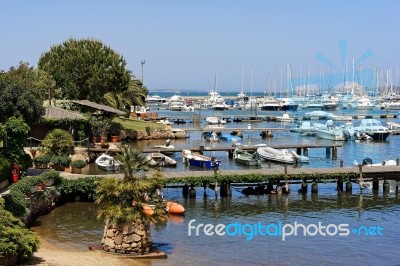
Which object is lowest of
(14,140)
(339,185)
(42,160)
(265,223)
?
(265,223)

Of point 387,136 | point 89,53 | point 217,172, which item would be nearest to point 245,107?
point 387,136

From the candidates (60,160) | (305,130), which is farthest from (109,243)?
(305,130)

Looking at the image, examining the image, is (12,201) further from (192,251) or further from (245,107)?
(245,107)

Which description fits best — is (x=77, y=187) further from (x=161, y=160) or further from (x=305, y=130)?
(x=305, y=130)

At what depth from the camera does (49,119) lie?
67.4m

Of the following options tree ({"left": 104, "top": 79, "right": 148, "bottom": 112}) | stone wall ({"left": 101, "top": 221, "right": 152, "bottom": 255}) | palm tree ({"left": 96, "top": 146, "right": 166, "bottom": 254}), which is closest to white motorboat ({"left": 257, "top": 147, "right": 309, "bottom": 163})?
tree ({"left": 104, "top": 79, "right": 148, "bottom": 112})

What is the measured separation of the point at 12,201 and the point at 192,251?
9771 millimetres

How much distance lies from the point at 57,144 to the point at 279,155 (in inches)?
976

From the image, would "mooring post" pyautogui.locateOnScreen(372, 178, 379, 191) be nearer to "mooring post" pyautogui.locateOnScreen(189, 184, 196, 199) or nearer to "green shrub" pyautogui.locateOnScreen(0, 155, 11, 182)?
"mooring post" pyautogui.locateOnScreen(189, 184, 196, 199)

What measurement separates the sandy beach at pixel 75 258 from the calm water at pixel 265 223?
123cm

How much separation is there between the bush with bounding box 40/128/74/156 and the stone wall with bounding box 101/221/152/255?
25.4 meters

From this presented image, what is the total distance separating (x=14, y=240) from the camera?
88.7 ft

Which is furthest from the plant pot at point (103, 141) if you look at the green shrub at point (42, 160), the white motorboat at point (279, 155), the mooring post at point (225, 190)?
the mooring post at point (225, 190)

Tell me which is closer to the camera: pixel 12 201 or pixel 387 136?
pixel 12 201
